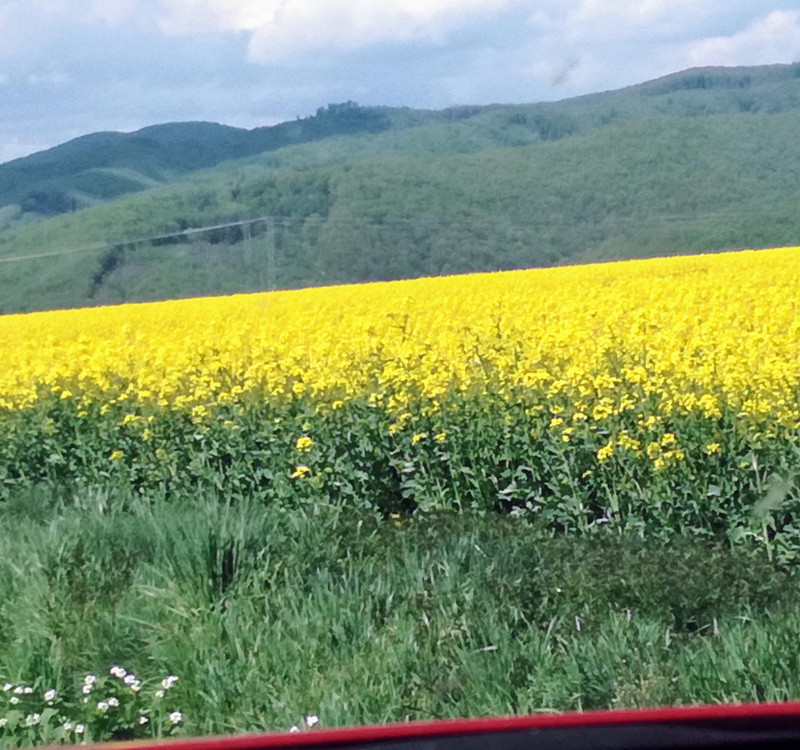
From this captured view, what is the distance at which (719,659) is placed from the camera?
3455 millimetres

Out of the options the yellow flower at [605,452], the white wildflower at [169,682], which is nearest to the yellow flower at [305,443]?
the yellow flower at [605,452]

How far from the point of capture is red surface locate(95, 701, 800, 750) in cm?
132

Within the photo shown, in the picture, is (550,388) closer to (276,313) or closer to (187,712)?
(187,712)

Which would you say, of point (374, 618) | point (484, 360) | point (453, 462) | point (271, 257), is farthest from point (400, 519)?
point (271, 257)

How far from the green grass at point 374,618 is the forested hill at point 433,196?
10.5m

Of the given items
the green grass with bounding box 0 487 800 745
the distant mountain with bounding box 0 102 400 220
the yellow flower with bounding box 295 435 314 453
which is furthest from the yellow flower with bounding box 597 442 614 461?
the distant mountain with bounding box 0 102 400 220

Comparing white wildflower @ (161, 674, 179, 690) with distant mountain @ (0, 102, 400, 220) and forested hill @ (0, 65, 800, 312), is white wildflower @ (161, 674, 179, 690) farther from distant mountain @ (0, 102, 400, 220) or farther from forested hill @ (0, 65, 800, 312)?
distant mountain @ (0, 102, 400, 220)

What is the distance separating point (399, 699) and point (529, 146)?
3703 centimetres

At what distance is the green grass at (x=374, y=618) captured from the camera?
337 cm

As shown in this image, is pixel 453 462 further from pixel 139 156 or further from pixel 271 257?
pixel 139 156

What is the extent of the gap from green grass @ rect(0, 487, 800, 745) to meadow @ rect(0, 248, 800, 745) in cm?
1

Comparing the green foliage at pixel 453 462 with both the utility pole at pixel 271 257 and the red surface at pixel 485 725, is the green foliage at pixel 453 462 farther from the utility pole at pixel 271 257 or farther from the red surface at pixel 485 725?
the utility pole at pixel 271 257

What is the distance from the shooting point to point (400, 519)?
19.7ft

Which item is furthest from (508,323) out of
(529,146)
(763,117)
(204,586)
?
(763,117)
